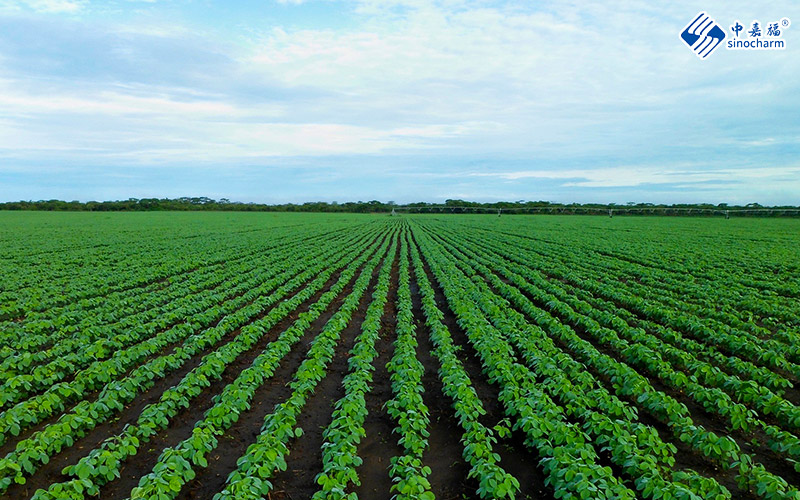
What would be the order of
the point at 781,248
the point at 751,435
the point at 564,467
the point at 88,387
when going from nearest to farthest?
the point at 564,467 < the point at 751,435 < the point at 88,387 < the point at 781,248

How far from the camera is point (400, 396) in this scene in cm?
663

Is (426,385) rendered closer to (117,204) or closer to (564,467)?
(564,467)

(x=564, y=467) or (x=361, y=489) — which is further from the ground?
(x=564, y=467)

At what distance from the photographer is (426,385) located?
27.2 feet

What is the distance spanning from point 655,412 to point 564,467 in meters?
2.86

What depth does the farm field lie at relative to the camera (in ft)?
16.6

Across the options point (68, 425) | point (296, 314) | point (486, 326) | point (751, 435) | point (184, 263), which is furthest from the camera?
point (184, 263)

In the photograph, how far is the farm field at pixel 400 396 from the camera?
5.05m

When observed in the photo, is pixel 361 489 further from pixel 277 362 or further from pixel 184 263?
pixel 184 263

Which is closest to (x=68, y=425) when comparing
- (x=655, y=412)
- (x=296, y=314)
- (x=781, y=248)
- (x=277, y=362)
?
(x=277, y=362)

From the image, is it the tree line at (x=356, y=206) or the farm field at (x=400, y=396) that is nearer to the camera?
the farm field at (x=400, y=396)

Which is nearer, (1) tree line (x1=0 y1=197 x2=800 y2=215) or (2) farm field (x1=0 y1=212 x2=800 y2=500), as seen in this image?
(2) farm field (x1=0 y1=212 x2=800 y2=500)

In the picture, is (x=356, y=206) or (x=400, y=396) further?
(x=356, y=206)

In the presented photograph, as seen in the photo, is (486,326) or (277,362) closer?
(277,362)
